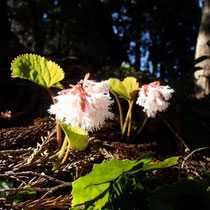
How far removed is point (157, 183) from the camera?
50 centimetres

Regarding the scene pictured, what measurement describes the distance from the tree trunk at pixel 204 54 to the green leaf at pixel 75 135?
1.44m

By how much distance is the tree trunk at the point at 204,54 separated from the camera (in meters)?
1.82

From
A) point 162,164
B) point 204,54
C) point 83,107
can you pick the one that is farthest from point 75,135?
point 204,54

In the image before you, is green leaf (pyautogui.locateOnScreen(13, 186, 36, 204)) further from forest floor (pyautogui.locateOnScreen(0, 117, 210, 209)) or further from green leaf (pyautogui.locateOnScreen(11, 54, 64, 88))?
green leaf (pyautogui.locateOnScreen(11, 54, 64, 88))

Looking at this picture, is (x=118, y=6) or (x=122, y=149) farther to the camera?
(x=118, y=6)

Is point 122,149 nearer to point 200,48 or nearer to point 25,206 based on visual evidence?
point 25,206

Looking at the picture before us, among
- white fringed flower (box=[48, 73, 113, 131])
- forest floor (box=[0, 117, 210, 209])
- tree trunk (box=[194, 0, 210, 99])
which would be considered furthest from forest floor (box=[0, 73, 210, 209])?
tree trunk (box=[194, 0, 210, 99])

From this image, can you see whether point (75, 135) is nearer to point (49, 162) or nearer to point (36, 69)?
point (49, 162)

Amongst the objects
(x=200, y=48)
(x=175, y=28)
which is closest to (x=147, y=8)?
(x=175, y=28)

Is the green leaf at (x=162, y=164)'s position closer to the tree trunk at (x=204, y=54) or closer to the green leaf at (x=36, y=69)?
the green leaf at (x=36, y=69)

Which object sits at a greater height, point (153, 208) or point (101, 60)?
point (101, 60)

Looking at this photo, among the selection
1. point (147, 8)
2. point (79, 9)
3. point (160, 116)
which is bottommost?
point (160, 116)

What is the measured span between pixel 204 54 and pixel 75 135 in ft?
5.51

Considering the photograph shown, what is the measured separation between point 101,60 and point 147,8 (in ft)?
5.01
